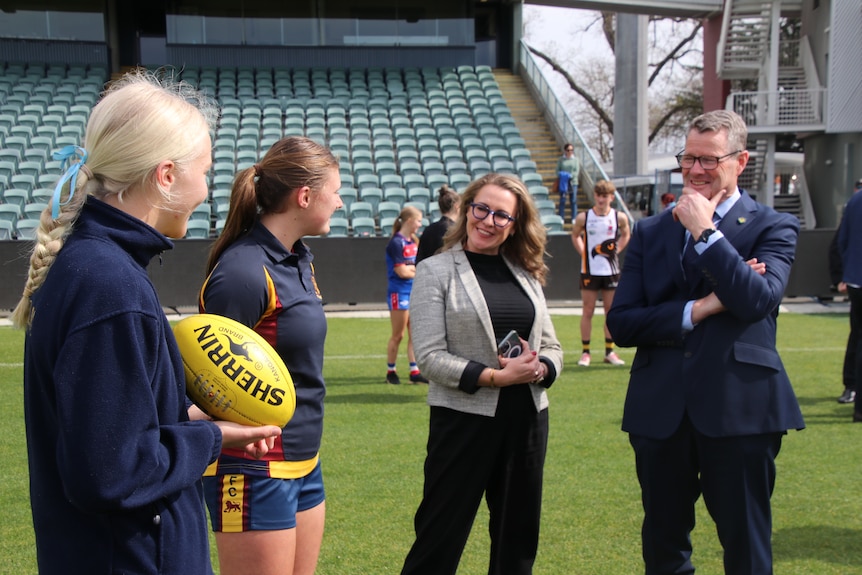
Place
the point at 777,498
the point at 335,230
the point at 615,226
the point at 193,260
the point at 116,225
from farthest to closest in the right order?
the point at 335,230
the point at 193,260
the point at 615,226
the point at 777,498
the point at 116,225

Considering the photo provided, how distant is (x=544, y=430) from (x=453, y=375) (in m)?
0.48

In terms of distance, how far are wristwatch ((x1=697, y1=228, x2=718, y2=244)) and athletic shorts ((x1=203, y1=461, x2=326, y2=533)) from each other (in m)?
1.58

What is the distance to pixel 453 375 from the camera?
3273 millimetres

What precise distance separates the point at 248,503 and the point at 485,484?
114 cm

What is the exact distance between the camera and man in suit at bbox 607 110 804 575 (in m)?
2.88

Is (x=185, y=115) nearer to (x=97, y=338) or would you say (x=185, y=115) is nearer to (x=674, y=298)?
(x=97, y=338)

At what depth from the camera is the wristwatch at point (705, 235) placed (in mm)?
2799

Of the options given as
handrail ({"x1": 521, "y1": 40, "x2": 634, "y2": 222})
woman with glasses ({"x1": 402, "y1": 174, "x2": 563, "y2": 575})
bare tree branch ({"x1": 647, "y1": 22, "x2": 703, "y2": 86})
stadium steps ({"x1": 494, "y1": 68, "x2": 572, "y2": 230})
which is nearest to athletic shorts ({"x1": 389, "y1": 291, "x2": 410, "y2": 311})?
woman with glasses ({"x1": 402, "y1": 174, "x2": 563, "y2": 575})

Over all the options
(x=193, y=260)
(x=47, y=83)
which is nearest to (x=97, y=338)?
(x=193, y=260)

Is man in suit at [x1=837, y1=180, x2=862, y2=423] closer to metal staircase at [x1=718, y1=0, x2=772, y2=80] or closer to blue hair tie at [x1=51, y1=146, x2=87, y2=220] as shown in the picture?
blue hair tie at [x1=51, y1=146, x2=87, y2=220]

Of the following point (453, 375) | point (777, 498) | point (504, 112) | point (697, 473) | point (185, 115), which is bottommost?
point (777, 498)

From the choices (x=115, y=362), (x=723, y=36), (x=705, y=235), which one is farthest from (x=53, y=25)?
(x=115, y=362)

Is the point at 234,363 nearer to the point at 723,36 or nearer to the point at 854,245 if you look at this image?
the point at 854,245

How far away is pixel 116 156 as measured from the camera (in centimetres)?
176
